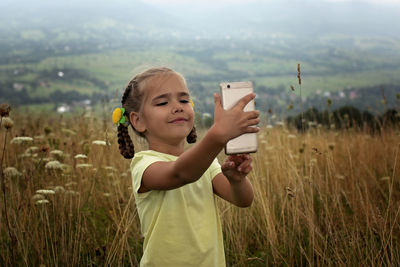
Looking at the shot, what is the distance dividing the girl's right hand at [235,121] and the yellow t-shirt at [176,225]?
0.55m

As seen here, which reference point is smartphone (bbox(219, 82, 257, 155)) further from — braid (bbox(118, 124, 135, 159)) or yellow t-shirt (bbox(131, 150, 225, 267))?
braid (bbox(118, 124, 135, 159))

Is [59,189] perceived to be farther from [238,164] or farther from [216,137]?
[216,137]

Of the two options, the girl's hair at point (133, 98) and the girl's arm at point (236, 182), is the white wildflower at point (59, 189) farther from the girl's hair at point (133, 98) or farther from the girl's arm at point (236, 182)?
the girl's arm at point (236, 182)

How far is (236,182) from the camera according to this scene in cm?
161

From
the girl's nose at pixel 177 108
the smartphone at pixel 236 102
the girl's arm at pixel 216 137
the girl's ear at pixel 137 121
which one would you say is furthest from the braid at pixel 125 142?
the smartphone at pixel 236 102

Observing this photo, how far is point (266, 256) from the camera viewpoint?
9.15ft

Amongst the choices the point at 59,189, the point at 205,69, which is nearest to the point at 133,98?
the point at 59,189

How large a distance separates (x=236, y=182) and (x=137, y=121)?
559 mm

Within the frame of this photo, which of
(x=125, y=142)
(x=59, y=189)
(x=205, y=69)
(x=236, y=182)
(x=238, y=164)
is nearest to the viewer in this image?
(x=238, y=164)

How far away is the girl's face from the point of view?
1.68m

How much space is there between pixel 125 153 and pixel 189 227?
1.76 ft

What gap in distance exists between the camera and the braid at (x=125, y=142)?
6.51 ft

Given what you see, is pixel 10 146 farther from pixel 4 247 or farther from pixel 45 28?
pixel 45 28

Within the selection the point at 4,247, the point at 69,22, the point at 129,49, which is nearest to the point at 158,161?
the point at 4,247
